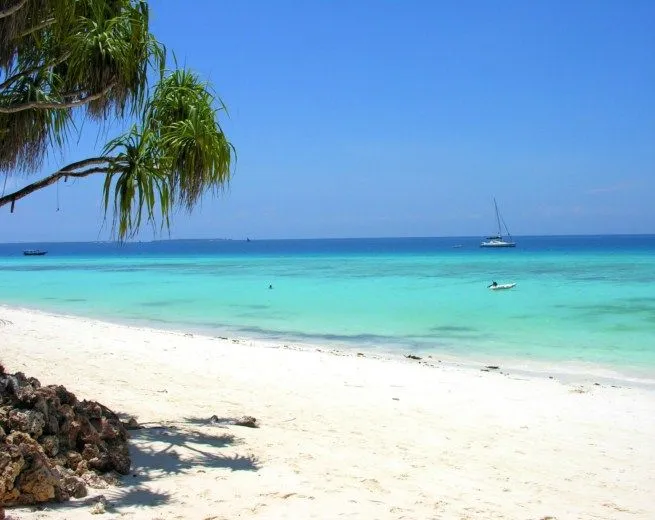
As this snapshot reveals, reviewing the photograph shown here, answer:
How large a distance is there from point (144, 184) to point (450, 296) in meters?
23.1

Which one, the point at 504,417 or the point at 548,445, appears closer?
the point at 548,445

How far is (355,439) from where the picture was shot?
5609mm

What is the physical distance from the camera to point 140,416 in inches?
228

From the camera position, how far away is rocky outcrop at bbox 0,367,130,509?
3.34 metres

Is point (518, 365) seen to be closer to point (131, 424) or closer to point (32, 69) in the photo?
point (131, 424)

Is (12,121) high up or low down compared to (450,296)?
up

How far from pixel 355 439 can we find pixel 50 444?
107 inches

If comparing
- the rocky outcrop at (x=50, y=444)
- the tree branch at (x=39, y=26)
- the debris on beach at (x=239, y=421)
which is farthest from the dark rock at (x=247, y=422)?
the tree branch at (x=39, y=26)

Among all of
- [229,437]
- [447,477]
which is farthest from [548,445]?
[229,437]

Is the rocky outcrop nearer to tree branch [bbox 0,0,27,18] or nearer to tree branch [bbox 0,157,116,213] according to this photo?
tree branch [bbox 0,157,116,213]

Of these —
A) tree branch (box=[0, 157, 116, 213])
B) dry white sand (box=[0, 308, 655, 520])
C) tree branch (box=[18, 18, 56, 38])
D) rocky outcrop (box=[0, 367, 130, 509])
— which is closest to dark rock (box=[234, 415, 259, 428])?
dry white sand (box=[0, 308, 655, 520])

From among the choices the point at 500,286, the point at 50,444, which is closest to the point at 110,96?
the point at 50,444

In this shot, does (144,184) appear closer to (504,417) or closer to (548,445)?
(548,445)

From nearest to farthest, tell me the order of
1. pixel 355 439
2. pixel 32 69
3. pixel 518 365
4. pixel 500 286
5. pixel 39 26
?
pixel 39 26
pixel 32 69
pixel 355 439
pixel 518 365
pixel 500 286
